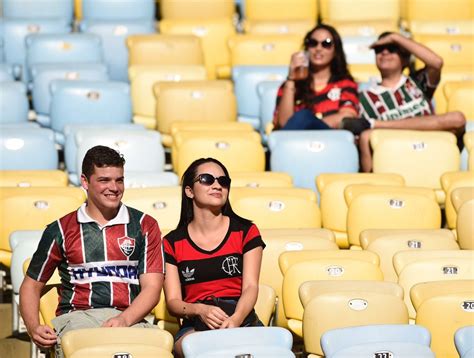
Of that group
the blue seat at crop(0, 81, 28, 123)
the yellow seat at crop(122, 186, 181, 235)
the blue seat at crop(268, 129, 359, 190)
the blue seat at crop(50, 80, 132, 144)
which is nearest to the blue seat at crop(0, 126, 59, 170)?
the blue seat at crop(50, 80, 132, 144)

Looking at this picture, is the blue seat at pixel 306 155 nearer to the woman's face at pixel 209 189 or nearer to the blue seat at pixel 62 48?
the woman's face at pixel 209 189

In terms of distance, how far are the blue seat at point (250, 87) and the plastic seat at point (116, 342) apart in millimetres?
4261

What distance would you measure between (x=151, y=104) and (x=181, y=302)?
11.6 ft

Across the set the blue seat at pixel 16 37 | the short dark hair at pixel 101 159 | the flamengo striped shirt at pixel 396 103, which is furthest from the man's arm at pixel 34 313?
the blue seat at pixel 16 37

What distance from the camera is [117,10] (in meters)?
10.2

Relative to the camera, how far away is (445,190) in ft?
23.1

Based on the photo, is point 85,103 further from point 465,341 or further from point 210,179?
point 465,341

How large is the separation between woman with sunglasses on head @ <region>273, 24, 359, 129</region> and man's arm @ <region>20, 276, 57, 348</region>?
3068 millimetres

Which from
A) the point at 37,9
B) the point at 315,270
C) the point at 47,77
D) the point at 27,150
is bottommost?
the point at 315,270

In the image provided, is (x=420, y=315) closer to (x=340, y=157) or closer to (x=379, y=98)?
(x=340, y=157)

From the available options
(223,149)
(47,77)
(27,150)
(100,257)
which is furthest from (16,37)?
(100,257)

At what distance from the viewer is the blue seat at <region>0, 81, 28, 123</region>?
8.34m

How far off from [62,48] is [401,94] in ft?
8.69

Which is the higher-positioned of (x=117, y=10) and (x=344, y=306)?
(x=117, y=10)
